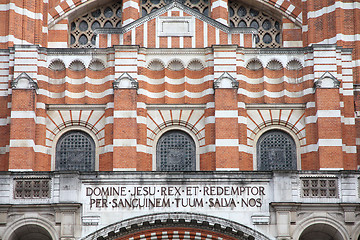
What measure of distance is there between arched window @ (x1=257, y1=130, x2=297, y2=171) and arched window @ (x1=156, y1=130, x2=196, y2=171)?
2.82 m

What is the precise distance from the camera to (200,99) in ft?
119

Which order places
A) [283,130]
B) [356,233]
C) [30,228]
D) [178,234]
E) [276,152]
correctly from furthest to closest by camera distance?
1. [283,130]
2. [276,152]
3. [30,228]
4. [178,234]
5. [356,233]

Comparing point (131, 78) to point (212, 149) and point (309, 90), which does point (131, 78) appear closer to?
point (212, 149)

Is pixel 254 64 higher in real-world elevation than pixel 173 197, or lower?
higher

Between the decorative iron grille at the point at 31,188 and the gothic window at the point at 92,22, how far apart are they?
412 inches

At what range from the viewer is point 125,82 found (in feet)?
117

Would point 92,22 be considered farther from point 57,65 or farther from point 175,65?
point 175,65

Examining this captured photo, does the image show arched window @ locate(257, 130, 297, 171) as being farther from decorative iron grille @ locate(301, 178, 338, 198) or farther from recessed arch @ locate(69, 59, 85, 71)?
recessed arch @ locate(69, 59, 85, 71)

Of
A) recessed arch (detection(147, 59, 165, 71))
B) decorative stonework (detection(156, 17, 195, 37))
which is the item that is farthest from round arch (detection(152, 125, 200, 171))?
decorative stonework (detection(156, 17, 195, 37))

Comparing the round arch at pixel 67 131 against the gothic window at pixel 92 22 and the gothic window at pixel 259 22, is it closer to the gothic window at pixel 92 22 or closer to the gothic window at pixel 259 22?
the gothic window at pixel 92 22

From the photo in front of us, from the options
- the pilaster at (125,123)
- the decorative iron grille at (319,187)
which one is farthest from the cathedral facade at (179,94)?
the decorative iron grille at (319,187)

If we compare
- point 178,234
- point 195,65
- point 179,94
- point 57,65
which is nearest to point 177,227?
point 178,234

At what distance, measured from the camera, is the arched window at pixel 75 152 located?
117 ft

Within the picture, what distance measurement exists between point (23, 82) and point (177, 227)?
978 cm
